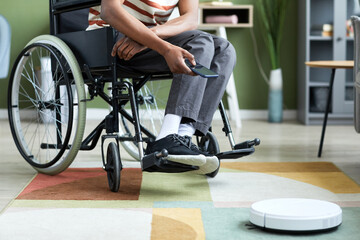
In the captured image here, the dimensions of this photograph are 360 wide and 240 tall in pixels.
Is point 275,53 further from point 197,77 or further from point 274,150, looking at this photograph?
point 197,77

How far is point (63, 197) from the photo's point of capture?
175 cm

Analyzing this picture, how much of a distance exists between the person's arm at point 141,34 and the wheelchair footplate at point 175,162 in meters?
0.25

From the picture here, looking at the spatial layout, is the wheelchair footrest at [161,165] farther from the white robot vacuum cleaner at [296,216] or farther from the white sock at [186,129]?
the white robot vacuum cleaner at [296,216]

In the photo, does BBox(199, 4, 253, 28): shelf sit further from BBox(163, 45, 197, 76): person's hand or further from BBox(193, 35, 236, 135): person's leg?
BBox(163, 45, 197, 76): person's hand

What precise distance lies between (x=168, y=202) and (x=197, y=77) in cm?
37

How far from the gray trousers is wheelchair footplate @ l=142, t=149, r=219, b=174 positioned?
14cm

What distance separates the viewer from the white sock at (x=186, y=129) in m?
1.76

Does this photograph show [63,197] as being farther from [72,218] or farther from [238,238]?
[238,238]

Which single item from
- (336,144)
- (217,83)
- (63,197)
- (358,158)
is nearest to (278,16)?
(336,144)

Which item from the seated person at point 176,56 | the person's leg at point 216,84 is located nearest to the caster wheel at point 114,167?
the seated person at point 176,56

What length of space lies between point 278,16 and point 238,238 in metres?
2.85

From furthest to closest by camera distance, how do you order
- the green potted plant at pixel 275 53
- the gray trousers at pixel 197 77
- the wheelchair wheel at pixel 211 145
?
1. the green potted plant at pixel 275 53
2. the wheelchair wheel at pixel 211 145
3. the gray trousers at pixel 197 77

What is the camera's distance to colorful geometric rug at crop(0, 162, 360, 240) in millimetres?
1395

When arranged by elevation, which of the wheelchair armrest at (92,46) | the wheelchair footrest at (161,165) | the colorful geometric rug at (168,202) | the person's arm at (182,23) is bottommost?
the colorful geometric rug at (168,202)
